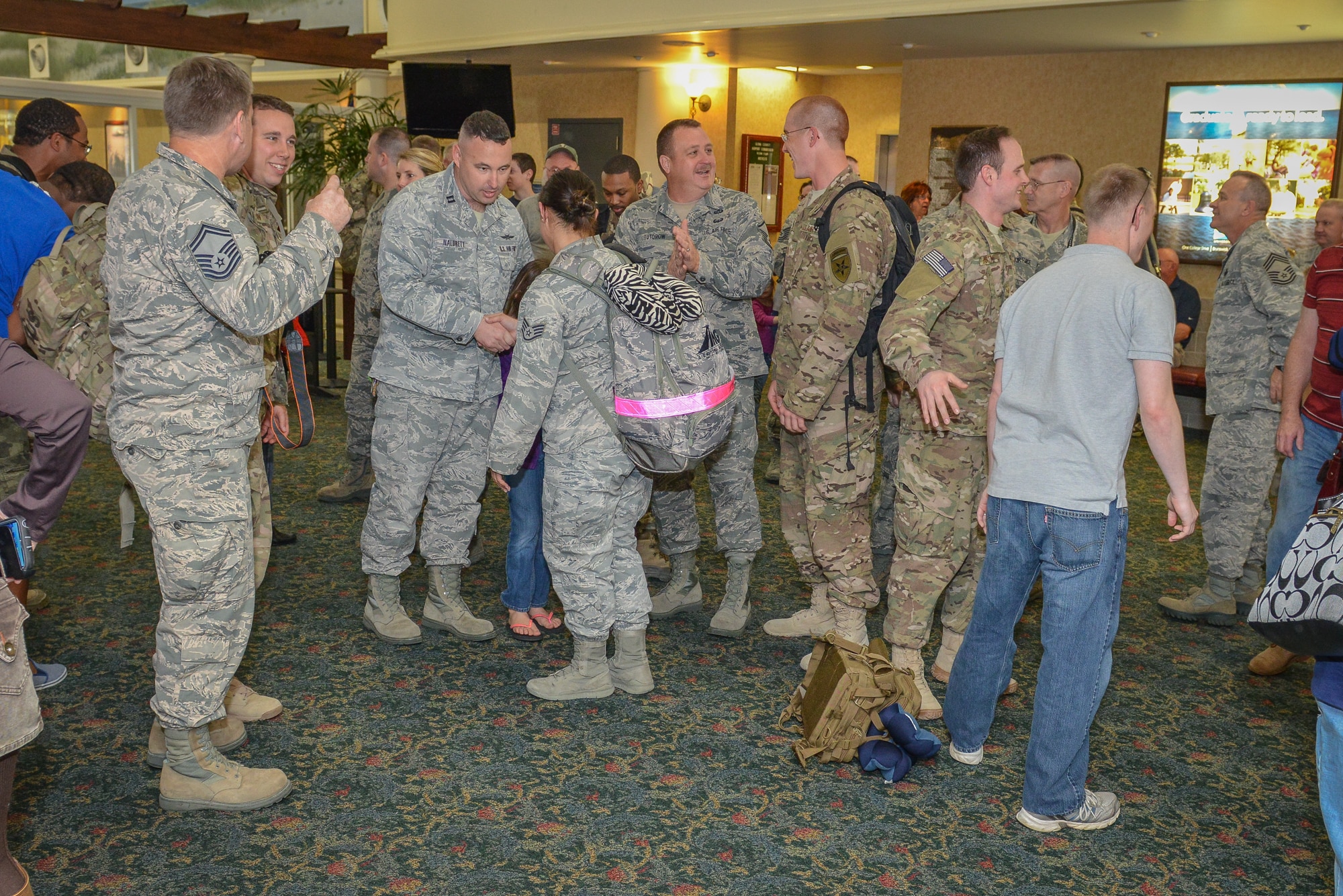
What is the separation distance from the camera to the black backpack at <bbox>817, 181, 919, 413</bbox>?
3.50 meters

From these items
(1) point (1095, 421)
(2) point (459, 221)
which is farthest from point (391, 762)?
(1) point (1095, 421)

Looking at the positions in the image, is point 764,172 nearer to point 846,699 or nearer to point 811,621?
point 811,621

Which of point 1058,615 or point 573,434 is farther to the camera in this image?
point 573,434

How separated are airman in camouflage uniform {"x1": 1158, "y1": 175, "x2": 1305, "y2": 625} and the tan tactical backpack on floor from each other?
191cm

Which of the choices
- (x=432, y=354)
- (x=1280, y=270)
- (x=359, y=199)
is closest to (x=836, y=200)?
(x=432, y=354)

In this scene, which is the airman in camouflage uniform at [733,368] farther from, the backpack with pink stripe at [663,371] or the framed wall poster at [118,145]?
the framed wall poster at [118,145]

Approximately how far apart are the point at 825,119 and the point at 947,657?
73.6 inches

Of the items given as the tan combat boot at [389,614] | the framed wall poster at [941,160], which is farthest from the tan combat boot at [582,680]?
the framed wall poster at [941,160]

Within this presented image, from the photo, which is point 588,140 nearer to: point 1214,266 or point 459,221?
point 1214,266

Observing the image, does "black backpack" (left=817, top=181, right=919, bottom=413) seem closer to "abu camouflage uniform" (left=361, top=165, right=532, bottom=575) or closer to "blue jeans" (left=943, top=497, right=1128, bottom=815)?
"blue jeans" (left=943, top=497, right=1128, bottom=815)

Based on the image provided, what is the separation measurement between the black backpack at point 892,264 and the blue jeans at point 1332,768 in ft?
6.04

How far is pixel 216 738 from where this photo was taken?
304 cm

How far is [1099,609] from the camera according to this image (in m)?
2.65

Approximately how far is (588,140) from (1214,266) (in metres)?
8.26
